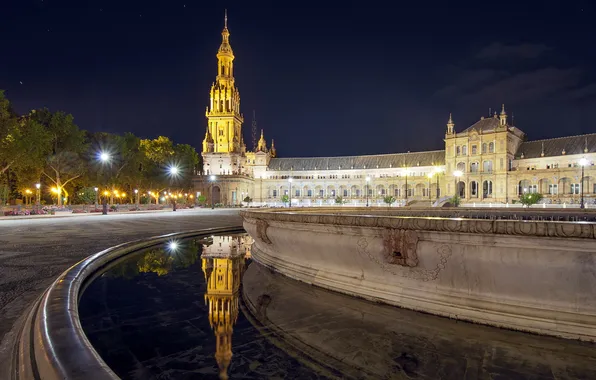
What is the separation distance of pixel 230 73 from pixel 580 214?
9671cm

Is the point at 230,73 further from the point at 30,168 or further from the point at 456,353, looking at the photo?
the point at 456,353

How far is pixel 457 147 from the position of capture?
80875mm

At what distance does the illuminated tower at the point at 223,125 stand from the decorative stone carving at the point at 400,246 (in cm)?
9052

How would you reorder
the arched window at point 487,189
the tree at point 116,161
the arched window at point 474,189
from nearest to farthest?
the tree at point 116,161, the arched window at point 487,189, the arched window at point 474,189

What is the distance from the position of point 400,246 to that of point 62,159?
56.7 metres

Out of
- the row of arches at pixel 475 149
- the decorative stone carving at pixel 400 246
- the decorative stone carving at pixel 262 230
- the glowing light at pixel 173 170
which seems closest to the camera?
the decorative stone carving at pixel 400 246

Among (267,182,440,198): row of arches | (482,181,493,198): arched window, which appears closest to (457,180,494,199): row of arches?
(482,181,493,198): arched window

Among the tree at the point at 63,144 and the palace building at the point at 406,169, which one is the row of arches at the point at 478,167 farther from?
the tree at the point at 63,144

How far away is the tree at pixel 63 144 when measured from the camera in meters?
51.1

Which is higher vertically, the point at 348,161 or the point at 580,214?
the point at 348,161

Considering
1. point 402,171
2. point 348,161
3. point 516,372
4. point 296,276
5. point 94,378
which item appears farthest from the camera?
point 348,161

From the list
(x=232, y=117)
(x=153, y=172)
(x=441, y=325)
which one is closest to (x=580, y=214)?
(x=441, y=325)

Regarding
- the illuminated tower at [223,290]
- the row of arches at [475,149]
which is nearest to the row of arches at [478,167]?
the row of arches at [475,149]

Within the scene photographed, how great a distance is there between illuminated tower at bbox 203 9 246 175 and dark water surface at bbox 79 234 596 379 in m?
89.1
